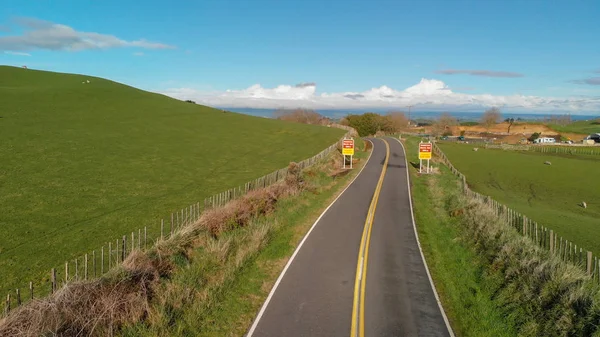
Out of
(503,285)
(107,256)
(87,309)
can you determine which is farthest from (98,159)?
(503,285)

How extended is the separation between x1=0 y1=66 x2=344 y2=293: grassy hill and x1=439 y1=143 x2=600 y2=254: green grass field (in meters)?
27.4

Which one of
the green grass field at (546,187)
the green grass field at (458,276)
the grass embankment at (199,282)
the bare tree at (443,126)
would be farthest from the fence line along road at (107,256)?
the bare tree at (443,126)

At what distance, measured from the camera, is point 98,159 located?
44281mm

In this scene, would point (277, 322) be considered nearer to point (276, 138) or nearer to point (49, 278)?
point (49, 278)

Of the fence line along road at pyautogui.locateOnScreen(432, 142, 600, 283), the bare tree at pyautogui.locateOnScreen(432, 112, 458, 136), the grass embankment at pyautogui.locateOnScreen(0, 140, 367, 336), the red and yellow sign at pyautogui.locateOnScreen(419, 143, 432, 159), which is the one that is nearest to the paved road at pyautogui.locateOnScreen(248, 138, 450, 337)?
the grass embankment at pyautogui.locateOnScreen(0, 140, 367, 336)

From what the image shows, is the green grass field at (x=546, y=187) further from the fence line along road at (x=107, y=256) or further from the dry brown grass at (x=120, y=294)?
the fence line along road at (x=107, y=256)

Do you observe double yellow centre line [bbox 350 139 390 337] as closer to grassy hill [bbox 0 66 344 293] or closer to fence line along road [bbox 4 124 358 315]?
fence line along road [bbox 4 124 358 315]

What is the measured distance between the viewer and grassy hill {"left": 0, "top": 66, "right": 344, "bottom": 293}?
2389cm

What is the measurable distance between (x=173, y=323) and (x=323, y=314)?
17.1 ft

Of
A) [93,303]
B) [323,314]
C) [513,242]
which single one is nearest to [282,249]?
[323,314]

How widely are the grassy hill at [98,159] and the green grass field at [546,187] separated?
2737 centimetres

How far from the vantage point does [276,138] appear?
7956 cm

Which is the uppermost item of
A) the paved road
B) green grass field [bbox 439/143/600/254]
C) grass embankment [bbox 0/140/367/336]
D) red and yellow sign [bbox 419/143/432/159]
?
red and yellow sign [bbox 419/143/432/159]

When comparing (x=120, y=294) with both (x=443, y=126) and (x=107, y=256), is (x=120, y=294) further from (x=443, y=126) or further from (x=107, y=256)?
(x=443, y=126)
